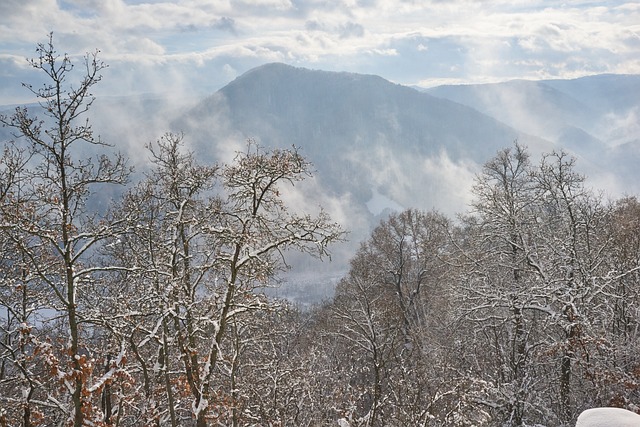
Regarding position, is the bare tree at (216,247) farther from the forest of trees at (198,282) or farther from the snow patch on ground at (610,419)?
the snow patch on ground at (610,419)

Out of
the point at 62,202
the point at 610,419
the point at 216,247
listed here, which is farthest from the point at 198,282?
the point at 610,419

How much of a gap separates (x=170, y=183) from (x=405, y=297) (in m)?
23.1

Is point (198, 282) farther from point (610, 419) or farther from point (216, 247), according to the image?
point (610, 419)

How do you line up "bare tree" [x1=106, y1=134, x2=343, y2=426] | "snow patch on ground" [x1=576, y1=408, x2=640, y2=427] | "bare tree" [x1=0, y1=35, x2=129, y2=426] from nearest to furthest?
"snow patch on ground" [x1=576, y1=408, x2=640, y2=427]
"bare tree" [x1=0, y1=35, x2=129, y2=426]
"bare tree" [x1=106, y1=134, x2=343, y2=426]

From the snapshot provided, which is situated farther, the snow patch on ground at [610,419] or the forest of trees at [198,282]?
the forest of trees at [198,282]

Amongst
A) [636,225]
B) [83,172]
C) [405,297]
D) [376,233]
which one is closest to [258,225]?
[83,172]

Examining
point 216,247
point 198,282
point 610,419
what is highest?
point 216,247

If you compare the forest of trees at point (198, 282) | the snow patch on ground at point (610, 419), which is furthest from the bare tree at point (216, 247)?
the snow patch on ground at point (610, 419)

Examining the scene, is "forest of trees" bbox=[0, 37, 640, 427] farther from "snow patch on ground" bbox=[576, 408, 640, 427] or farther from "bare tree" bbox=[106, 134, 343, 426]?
"snow patch on ground" bbox=[576, 408, 640, 427]

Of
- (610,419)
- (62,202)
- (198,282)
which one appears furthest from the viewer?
(198,282)

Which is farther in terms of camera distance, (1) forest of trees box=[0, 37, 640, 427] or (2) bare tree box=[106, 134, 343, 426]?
(2) bare tree box=[106, 134, 343, 426]

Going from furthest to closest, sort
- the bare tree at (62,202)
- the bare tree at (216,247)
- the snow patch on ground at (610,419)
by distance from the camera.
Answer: the bare tree at (216,247)
the bare tree at (62,202)
the snow patch on ground at (610,419)

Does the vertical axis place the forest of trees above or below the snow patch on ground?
above

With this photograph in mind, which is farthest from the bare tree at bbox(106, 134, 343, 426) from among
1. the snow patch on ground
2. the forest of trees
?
the snow patch on ground
